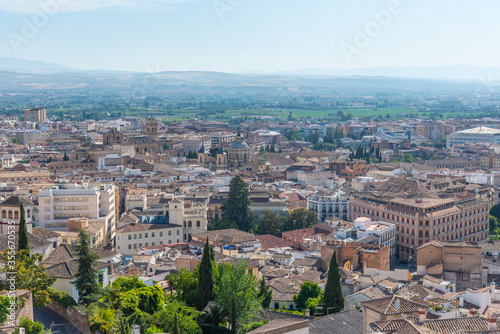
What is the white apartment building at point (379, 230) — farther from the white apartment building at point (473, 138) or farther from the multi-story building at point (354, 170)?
the white apartment building at point (473, 138)

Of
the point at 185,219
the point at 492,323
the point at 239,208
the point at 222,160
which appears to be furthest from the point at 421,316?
the point at 222,160

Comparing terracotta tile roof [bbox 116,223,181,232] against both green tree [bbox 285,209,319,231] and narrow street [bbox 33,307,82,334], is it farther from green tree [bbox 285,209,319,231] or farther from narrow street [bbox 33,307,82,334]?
narrow street [bbox 33,307,82,334]

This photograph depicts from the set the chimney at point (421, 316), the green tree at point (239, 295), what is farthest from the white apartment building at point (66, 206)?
the chimney at point (421, 316)

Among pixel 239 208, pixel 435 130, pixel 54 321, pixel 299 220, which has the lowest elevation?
pixel 435 130

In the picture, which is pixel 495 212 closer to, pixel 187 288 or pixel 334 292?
pixel 334 292

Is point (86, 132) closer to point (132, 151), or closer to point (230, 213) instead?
point (132, 151)

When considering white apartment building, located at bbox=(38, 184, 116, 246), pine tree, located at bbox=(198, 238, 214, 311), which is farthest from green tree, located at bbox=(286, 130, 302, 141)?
pine tree, located at bbox=(198, 238, 214, 311)
